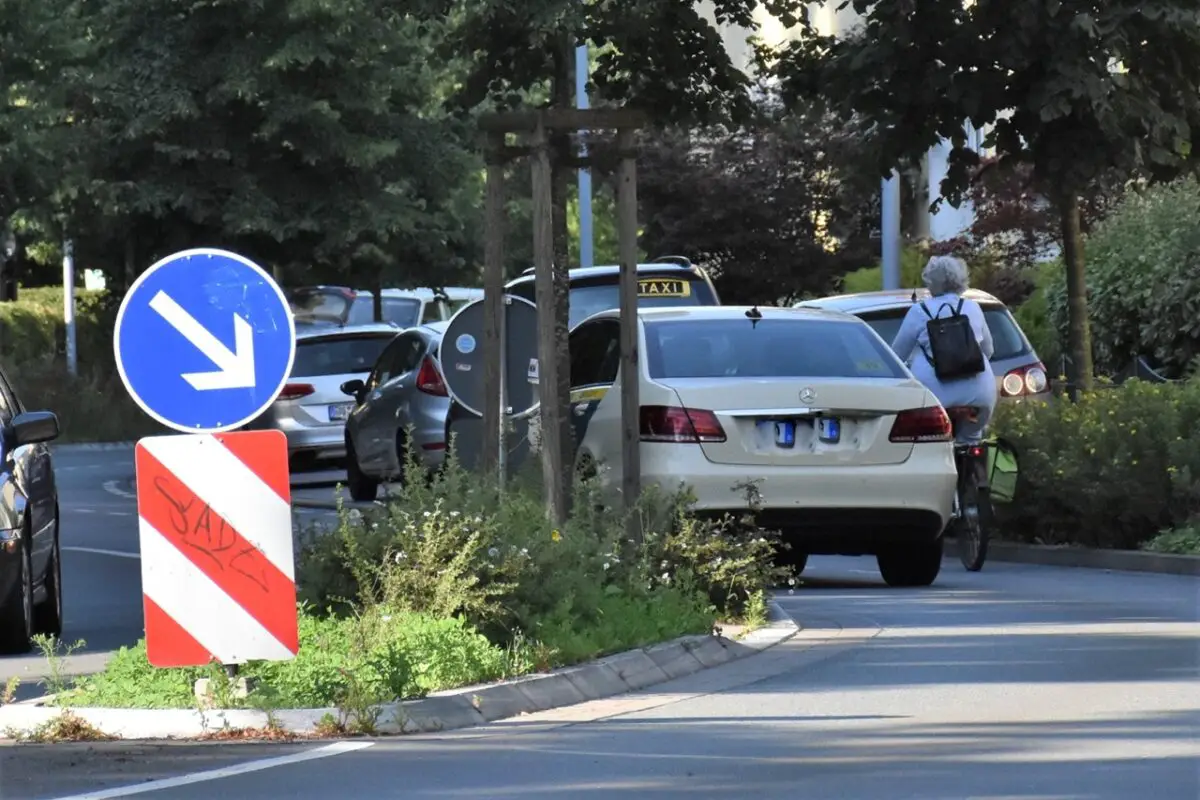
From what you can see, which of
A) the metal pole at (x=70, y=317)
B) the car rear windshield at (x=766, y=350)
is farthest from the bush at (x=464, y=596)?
the metal pole at (x=70, y=317)

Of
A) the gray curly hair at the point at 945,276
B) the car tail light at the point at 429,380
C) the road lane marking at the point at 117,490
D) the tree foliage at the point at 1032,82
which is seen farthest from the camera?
the road lane marking at the point at 117,490

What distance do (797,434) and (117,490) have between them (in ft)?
49.5

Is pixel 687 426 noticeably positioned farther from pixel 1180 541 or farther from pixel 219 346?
pixel 219 346

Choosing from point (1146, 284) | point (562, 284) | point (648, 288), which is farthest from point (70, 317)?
point (562, 284)

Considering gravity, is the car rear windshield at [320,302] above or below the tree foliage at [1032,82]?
below

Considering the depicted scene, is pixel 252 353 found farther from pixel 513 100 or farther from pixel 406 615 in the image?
pixel 513 100

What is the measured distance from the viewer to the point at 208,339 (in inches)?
380

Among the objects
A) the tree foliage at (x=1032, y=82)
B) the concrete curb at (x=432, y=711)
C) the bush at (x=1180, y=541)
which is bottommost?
the concrete curb at (x=432, y=711)

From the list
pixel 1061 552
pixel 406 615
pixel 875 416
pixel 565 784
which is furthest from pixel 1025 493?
pixel 565 784

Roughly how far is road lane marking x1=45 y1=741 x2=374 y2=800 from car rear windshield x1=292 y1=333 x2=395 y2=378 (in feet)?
60.7

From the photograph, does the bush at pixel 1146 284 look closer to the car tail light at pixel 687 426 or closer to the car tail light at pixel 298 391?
the car tail light at pixel 298 391

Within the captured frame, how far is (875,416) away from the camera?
14.4 m

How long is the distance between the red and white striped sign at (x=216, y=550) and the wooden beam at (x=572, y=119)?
392 cm

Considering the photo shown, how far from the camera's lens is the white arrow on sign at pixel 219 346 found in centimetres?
962
